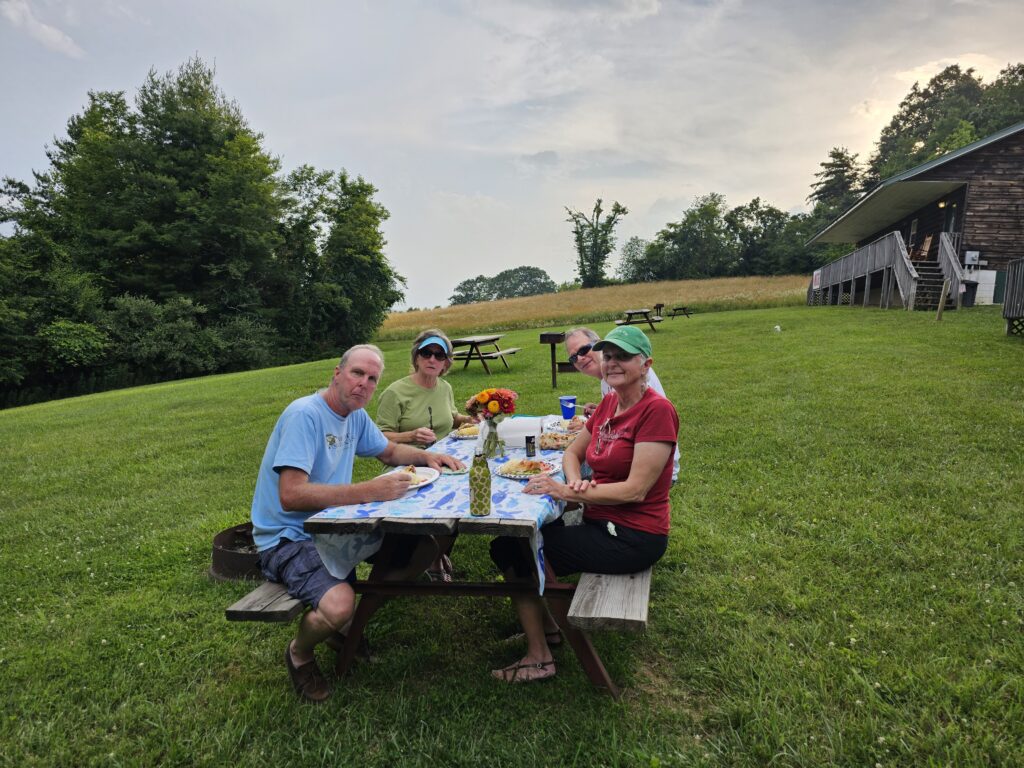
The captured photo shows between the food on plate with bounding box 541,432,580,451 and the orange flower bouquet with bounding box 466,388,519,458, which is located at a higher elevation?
the orange flower bouquet with bounding box 466,388,519,458

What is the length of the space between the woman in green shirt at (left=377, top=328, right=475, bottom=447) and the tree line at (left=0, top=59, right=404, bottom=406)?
84.4 ft

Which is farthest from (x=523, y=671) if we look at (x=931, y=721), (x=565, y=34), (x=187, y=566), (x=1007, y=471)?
(x=565, y=34)

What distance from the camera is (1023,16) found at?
1568 centimetres

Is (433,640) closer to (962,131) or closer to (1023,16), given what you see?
(1023,16)

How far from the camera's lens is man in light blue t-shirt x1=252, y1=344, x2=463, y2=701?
8.18ft

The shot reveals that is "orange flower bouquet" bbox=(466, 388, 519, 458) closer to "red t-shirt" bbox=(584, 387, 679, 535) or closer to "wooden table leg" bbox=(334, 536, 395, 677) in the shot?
"red t-shirt" bbox=(584, 387, 679, 535)

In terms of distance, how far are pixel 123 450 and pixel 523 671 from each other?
8278mm

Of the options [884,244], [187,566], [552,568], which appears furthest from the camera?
[884,244]

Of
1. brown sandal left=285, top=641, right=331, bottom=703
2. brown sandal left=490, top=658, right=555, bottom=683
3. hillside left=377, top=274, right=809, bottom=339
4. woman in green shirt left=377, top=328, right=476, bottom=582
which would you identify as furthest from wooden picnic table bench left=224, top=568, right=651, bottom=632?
hillside left=377, top=274, right=809, bottom=339

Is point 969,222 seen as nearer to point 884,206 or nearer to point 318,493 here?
point 884,206

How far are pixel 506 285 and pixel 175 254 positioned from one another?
329 feet

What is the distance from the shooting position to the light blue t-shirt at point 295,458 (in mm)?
2639

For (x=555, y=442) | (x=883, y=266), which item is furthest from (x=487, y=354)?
(x=883, y=266)

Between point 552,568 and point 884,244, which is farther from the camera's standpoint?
point 884,244
